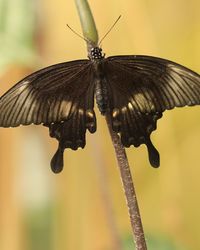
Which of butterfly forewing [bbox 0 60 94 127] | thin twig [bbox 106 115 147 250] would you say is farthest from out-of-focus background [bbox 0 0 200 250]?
thin twig [bbox 106 115 147 250]

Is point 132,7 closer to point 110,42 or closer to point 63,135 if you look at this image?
point 110,42

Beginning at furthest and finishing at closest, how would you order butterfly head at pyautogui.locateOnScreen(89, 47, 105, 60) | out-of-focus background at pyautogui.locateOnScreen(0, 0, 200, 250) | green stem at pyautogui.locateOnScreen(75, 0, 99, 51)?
1. out-of-focus background at pyautogui.locateOnScreen(0, 0, 200, 250)
2. butterfly head at pyautogui.locateOnScreen(89, 47, 105, 60)
3. green stem at pyautogui.locateOnScreen(75, 0, 99, 51)

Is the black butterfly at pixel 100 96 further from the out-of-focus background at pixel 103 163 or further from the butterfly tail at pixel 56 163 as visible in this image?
the out-of-focus background at pixel 103 163

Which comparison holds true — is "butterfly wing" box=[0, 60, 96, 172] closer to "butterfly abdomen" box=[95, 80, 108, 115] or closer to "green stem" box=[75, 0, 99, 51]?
"butterfly abdomen" box=[95, 80, 108, 115]

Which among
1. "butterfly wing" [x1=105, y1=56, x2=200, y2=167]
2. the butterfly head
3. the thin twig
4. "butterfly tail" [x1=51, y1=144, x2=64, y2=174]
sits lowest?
the thin twig

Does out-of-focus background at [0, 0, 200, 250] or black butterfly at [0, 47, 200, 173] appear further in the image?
out-of-focus background at [0, 0, 200, 250]

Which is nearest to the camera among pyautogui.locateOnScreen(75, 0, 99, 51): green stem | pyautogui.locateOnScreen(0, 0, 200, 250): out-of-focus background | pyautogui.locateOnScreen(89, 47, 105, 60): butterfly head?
pyautogui.locateOnScreen(75, 0, 99, 51): green stem

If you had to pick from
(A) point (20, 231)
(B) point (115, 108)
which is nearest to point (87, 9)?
(B) point (115, 108)
